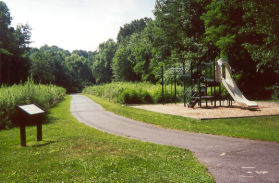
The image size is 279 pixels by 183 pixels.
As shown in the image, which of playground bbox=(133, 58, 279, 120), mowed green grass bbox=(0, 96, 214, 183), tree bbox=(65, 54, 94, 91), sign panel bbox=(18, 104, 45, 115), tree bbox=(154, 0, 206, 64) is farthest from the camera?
tree bbox=(65, 54, 94, 91)

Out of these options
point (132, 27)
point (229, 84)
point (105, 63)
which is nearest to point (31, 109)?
point (229, 84)

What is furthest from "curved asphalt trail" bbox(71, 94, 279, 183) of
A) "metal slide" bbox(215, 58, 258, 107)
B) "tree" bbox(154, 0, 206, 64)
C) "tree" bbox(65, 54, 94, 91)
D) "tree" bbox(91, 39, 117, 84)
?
"tree" bbox(65, 54, 94, 91)

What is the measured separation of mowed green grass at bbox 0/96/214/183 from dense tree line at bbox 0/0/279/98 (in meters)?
12.4

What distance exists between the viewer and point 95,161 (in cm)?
557

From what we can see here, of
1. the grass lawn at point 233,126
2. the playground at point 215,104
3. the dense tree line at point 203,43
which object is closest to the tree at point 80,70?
the dense tree line at point 203,43

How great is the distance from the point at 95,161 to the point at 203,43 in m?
28.1

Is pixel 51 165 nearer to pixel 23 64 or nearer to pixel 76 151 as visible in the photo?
pixel 76 151

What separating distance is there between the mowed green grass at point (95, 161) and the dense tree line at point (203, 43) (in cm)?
1242

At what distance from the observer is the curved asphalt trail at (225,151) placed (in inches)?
185

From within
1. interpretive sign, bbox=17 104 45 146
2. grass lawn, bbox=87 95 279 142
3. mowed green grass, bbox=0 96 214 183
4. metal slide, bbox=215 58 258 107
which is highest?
metal slide, bbox=215 58 258 107

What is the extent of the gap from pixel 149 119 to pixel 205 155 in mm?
5853

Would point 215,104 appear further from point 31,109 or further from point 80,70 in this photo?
point 80,70

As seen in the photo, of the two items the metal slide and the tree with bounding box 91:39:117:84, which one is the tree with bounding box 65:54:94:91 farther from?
the metal slide

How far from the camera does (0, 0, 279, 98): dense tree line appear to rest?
16562mm
